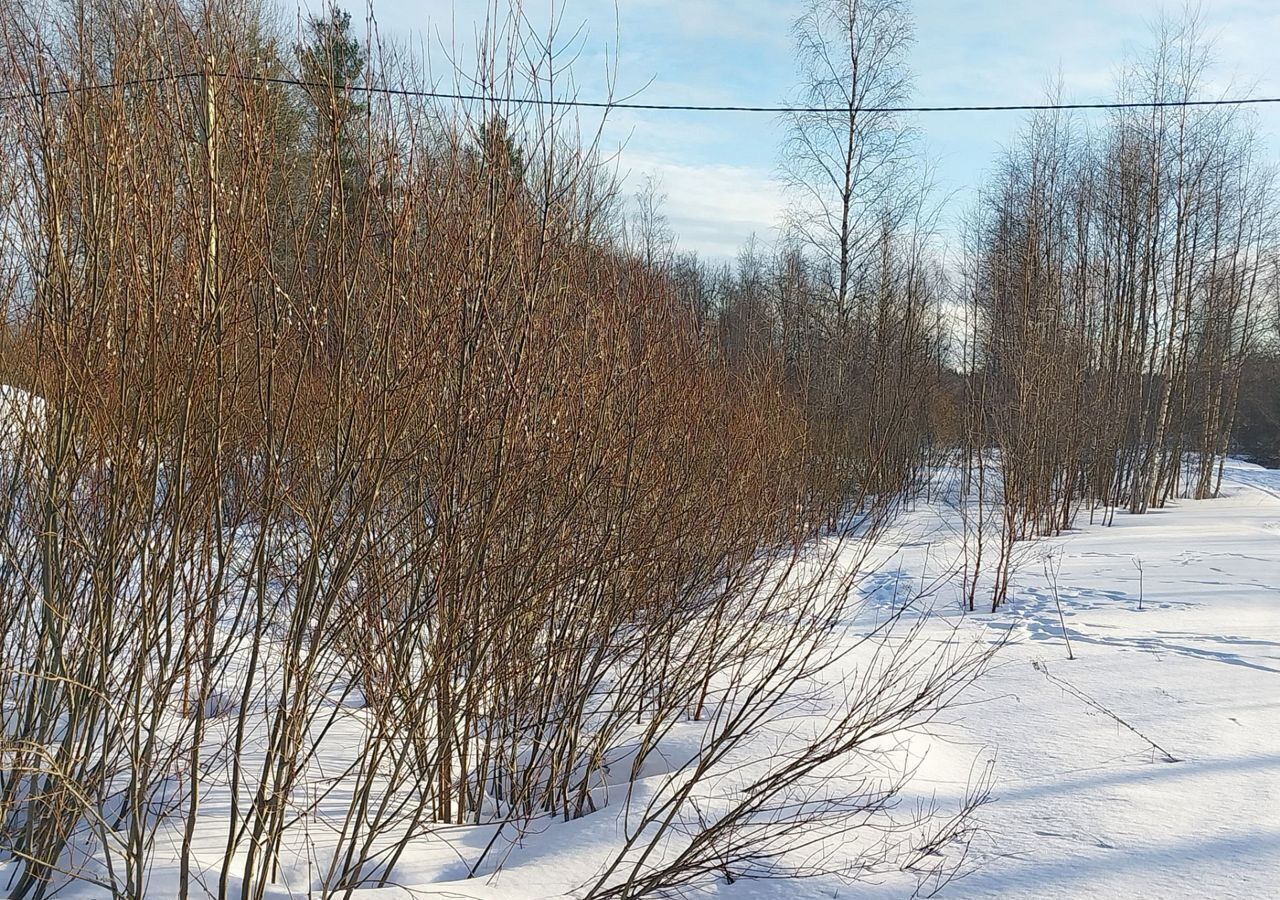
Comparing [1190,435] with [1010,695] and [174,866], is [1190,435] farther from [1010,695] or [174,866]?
[174,866]

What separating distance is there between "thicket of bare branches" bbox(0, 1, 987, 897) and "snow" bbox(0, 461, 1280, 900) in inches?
4.7

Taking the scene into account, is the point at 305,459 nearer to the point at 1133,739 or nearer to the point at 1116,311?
the point at 1133,739

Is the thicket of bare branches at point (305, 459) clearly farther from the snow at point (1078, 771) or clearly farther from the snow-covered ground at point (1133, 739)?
the snow-covered ground at point (1133, 739)

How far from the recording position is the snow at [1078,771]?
277 cm

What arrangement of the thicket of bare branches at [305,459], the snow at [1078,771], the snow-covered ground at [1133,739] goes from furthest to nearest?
the snow-covered ground at [1133,739]
the snow at [1078,771]
the thicket of bare branches at [305,459]

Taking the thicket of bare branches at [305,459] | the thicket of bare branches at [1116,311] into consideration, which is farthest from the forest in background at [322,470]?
the thicket of bare branches at [1116,311]

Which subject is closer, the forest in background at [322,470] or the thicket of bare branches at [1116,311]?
the forest in background at [322,470]

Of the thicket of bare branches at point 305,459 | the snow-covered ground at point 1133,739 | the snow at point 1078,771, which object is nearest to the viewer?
the thicket of bare branches at point 305,459

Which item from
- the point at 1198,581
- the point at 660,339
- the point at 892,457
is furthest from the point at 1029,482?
the point at 660,339

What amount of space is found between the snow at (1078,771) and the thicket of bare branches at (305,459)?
118 mm

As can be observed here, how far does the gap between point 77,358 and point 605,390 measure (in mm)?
1799

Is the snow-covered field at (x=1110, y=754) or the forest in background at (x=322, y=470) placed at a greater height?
the forest in background at (x=322, y=470)

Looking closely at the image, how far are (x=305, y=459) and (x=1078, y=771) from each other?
11.5 feet

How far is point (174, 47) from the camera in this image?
2484mm
